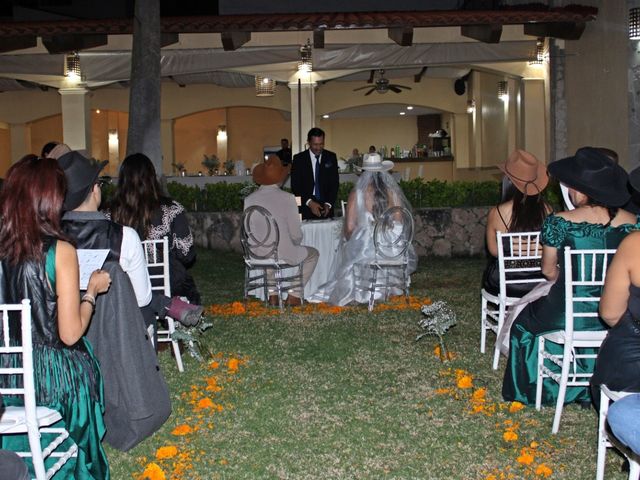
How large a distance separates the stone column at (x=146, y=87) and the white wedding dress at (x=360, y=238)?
2086 millimetres

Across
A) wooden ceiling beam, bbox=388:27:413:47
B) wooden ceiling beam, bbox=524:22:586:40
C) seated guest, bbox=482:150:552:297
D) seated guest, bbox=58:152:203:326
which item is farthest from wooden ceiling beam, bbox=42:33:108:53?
seated guest, bbox=58:152:203:326

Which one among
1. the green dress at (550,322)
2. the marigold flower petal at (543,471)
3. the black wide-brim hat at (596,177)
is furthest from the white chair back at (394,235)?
the marigold flower petal at (543,471)

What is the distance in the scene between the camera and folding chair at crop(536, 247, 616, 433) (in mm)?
3750

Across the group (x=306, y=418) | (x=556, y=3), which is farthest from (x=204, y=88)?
(x=306, y=418)

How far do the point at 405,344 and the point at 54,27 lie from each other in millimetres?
7956

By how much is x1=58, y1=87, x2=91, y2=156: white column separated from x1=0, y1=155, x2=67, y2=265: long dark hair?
36.9 ft

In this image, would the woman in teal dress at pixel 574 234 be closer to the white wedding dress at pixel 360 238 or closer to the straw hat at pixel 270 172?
the white wedding dress at pixel 360 238

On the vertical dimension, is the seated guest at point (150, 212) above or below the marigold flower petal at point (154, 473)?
above

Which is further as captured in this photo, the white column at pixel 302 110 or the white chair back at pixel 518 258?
the white column at pixel 302 110

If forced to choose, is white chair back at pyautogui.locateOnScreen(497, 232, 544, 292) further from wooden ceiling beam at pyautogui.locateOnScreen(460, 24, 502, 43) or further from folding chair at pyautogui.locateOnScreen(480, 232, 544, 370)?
wooden ceiling beam at pyautogui.locateOnScreen(460, 24, 502, 43)

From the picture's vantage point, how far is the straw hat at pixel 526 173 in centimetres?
509

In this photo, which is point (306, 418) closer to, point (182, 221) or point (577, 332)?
point (577, 332)

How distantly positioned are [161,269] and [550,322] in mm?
2511

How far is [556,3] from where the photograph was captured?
40.5 ft
